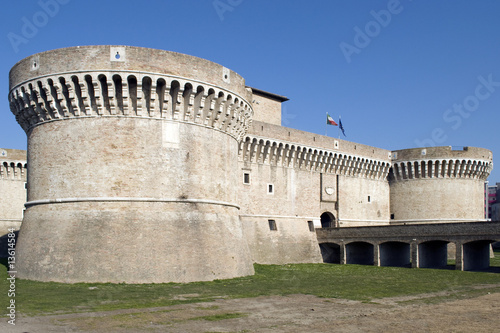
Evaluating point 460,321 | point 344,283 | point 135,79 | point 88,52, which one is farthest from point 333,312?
point 88,52

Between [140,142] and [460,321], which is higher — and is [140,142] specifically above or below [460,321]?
above

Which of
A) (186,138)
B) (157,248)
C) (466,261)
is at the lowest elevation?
(466,261)

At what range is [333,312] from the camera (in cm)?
1436

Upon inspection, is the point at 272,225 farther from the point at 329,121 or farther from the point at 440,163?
the point at 440,163

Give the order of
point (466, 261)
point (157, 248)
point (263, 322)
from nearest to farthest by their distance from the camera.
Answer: point (263, 322) < point (157, 248) < point (466, 261)

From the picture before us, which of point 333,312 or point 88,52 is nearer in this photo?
point 333,312

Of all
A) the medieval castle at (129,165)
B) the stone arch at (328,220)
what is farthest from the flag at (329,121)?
the medieval castle at (129,165)

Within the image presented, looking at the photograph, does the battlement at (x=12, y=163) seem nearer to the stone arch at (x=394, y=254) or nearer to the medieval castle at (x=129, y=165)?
the medieval castle at (x=129, y=165)

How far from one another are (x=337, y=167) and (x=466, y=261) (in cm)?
1209

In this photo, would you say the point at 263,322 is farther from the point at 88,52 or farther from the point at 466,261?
the point at 466,261

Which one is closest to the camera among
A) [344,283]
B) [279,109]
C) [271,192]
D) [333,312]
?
[333,312]

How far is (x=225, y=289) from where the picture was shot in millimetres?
19016

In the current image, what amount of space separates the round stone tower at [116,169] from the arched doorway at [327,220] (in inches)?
703

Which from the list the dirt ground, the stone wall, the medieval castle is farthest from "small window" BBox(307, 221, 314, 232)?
the stone wall
